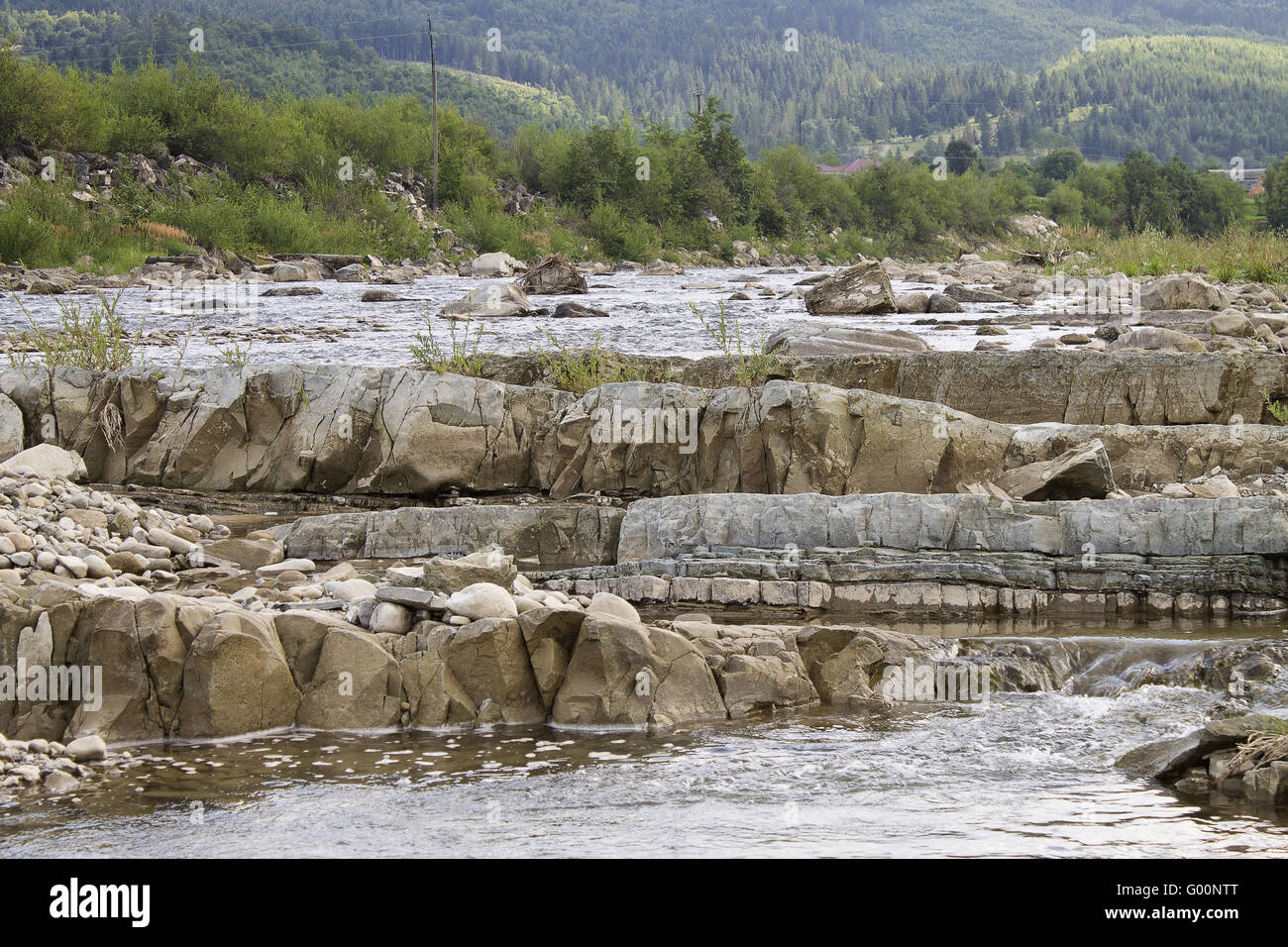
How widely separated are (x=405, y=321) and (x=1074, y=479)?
1471 cm

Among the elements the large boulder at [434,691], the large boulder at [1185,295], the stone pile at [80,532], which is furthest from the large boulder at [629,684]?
the large boulder at [1185,295]

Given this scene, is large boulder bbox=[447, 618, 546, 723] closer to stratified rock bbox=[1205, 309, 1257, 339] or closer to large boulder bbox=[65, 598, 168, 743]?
large boulder bbox=[65, 598, 168, 743]

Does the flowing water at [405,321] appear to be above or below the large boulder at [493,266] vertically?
below

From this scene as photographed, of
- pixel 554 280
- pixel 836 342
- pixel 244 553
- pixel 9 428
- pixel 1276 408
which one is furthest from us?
pixel 554 280

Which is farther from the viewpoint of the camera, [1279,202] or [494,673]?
[1279,202]

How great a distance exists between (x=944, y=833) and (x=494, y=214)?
41609 mm

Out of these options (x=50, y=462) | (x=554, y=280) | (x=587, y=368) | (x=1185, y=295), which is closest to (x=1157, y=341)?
(x=1185, y=295)

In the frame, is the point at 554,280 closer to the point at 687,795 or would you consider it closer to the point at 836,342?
the point at 836,342

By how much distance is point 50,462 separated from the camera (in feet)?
33.6

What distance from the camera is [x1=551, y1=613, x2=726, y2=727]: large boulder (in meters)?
5.80

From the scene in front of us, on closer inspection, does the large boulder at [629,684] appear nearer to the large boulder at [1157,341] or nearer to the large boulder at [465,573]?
the large boulder at [465,573]

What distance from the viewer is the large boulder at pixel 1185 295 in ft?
64.1

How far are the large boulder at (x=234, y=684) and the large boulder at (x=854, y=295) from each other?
19.1m

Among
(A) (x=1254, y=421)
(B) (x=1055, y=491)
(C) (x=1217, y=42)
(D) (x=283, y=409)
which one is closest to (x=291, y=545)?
(D) (x=283, y=409)
